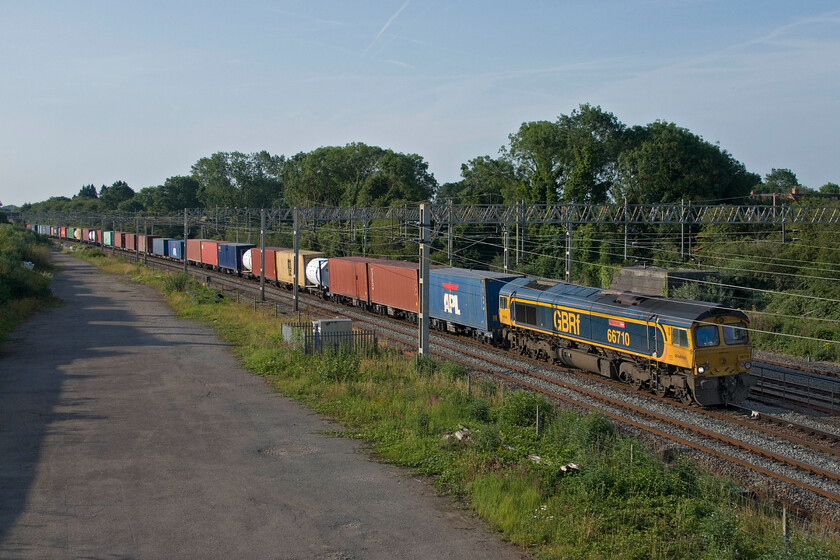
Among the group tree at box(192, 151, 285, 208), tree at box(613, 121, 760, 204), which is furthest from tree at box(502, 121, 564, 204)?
tree at box(192, 151, 285, 208)

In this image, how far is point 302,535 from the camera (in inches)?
415

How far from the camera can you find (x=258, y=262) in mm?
54375

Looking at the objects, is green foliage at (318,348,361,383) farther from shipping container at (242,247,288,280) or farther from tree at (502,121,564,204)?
tree at (502,121,564,204)

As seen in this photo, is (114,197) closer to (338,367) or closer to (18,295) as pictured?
(18,295)

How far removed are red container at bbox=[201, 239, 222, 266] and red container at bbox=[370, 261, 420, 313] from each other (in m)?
32.3

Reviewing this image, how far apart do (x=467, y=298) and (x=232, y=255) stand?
36.8 metres

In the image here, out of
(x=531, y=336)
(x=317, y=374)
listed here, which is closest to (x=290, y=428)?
(x=317, y=374)

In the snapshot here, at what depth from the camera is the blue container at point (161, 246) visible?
80994 mm

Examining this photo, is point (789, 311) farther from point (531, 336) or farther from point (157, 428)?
point (157, 428)

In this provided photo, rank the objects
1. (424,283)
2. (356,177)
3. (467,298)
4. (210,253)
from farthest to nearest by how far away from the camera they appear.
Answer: (356,177) → (210,253) → (467,298) → (424,283)

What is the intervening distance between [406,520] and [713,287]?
33830mm

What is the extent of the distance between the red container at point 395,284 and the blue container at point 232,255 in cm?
2519

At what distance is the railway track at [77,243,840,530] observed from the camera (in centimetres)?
1365

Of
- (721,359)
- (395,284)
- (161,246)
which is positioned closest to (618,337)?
(721,359)
